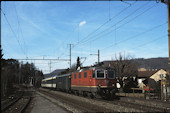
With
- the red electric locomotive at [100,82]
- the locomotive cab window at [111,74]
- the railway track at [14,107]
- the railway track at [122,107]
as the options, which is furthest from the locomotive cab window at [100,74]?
the railway track at [14,107]

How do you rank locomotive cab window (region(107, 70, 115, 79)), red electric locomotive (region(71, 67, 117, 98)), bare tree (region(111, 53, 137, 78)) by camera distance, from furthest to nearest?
bare tree (region(111, 53, 137, 78)), locomotive cab window (region(107, 70, 115, 79)), red electric locomotive (region(71, 67, 117, 98))

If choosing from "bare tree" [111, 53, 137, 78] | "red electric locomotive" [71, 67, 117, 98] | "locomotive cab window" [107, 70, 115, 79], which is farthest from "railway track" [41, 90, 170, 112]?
"bare tree" [111, 53, 137, 78]

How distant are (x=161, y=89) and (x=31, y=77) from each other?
52.6 m

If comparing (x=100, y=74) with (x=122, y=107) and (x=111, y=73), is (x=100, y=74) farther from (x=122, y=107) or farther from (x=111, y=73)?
(x=122, y=107)

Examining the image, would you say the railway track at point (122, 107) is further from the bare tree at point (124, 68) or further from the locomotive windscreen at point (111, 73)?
the bare tree at point (124, 68)

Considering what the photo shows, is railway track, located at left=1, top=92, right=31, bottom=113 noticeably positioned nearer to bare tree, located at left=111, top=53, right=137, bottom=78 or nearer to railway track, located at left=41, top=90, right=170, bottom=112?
railway track, located at left=41, top=90, right=170, bottom=112

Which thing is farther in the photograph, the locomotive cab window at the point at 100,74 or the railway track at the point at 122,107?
the locomotive cab window at the point at 100,74

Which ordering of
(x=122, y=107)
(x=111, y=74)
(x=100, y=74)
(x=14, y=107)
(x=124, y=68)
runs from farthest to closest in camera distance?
(x=124, y=68) < (x=111, y=74) < (x=100, y=74) < (x=14, y=107) < (x=122, y=107)

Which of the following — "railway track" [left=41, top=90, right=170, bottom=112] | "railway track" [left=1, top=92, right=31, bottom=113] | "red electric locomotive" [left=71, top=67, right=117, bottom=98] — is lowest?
"railway track" [left=1, top=92, right=31, bottom=113]

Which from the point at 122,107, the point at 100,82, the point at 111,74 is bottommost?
the point at 122,107

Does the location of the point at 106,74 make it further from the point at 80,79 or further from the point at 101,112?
the point at 101,112

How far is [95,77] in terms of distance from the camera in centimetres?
1795

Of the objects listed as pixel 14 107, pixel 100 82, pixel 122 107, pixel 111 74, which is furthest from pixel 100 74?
pixel 14 107

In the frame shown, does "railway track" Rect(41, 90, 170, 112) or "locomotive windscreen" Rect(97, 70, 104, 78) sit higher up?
"locomotive windscreen" Rect(97, 70, 104, 78)
